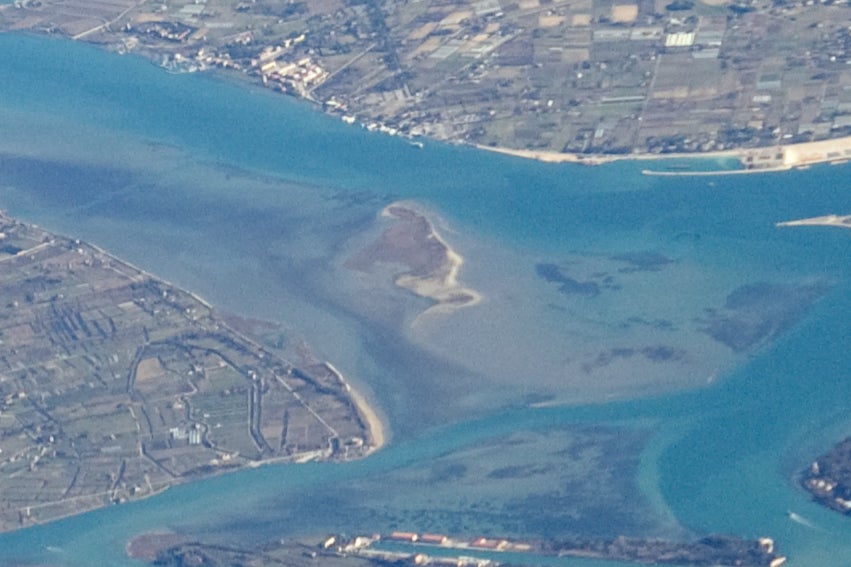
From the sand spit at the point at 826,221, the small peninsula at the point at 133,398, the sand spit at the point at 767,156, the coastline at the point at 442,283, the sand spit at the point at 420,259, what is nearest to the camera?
the small peninsula at the point at 133,398

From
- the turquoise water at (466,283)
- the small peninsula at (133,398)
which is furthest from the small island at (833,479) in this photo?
the small peninsula at (133,398)

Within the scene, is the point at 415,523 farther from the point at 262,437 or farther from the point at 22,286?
the point at 22,286

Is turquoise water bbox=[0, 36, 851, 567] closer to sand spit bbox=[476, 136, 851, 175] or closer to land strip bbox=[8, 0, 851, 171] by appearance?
Result: sand spit bbox=[476, 136, 851, 175]

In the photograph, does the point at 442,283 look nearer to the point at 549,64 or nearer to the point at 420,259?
the point at 420,259

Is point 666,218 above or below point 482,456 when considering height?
above

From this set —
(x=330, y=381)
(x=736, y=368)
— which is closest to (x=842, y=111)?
(x=736, y=368)

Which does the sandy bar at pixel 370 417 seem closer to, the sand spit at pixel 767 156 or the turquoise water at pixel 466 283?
the turquoise water at pixel 466 283

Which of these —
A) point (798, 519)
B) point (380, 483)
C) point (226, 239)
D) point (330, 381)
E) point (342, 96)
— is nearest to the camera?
point (798, 519)
